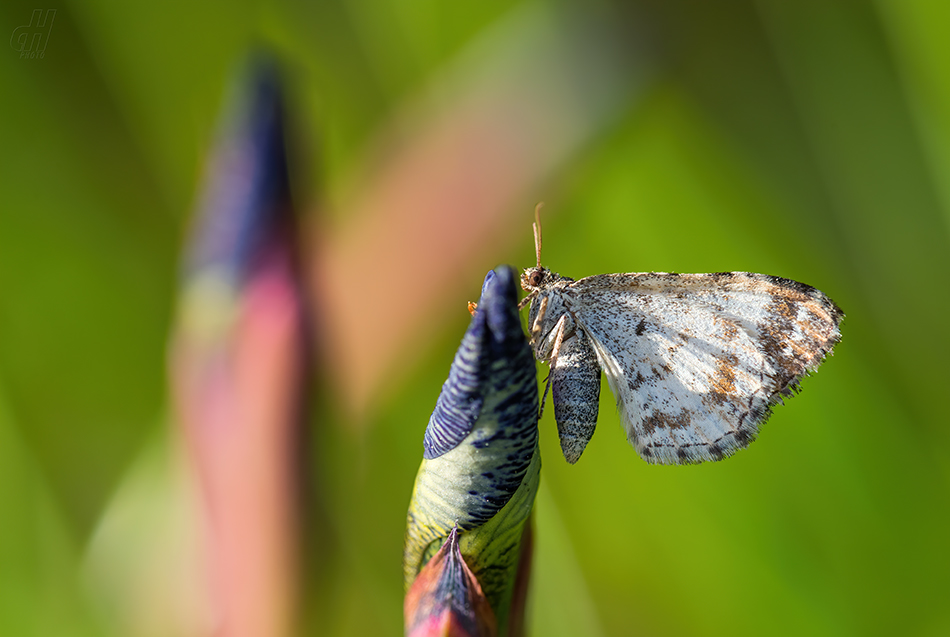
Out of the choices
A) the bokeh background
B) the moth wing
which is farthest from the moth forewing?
the bokeh background

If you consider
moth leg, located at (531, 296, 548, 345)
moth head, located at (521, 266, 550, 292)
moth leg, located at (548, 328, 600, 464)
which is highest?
moth head, located at (521, 266, 550, 292)

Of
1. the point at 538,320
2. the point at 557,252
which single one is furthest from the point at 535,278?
the point at 557,252

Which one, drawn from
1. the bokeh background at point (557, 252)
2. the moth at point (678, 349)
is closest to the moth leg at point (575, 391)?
the moth at point (678, 349)

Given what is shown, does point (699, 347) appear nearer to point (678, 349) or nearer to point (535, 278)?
point (678, 349)

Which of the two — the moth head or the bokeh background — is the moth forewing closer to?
the moth head

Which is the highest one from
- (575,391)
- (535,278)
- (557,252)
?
(557,252)

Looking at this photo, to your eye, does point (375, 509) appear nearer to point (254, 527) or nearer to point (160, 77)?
point (254, 527)

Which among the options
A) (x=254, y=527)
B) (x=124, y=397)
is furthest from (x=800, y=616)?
(x=124, y=397)
